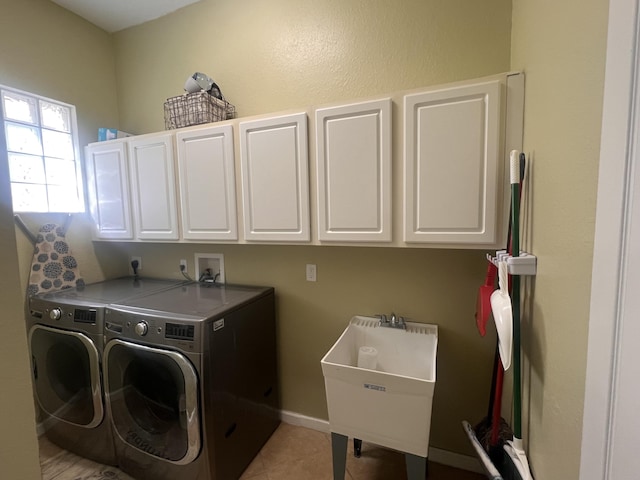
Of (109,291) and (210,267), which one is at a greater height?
(210,267)

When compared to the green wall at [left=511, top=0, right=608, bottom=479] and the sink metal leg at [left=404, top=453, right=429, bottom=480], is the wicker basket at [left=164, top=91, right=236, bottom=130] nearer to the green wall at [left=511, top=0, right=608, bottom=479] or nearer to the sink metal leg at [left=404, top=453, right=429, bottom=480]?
the green wall at [left=511, top=0, right=608, bottom=479]

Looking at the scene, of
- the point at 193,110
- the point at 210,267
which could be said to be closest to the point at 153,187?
the point at 193,110

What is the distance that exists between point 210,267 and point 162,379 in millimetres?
940

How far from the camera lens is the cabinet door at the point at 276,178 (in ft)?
4.90

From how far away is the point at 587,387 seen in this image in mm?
587

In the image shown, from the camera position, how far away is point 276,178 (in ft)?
5.11

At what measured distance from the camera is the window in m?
1.89

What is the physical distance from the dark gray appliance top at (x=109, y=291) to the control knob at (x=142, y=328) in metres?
0.38

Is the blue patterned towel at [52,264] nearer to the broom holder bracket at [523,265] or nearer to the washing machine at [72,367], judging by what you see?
the washing machine at [72,367]

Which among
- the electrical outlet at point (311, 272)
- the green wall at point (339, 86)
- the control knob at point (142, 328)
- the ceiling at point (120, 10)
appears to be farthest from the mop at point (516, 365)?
the ceiling at point (120, 10)

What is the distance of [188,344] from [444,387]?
151 centimetres

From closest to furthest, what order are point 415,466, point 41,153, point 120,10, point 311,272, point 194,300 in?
1. point 415,466
2. point 194,300
3. point 311,272
4. point 41,153
5. point 120,10

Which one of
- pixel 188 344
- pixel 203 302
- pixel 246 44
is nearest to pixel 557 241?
pixel 188 344

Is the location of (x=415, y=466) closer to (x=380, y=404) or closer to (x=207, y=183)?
(x=380, y=404)
